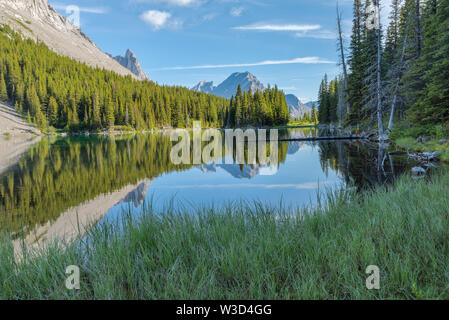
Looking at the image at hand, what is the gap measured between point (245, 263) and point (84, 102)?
86.3 metres

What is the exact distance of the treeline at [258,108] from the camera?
72062 mm

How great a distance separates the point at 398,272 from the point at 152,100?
96439 millimetres

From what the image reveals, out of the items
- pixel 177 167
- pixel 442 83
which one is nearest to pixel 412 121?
pixel 442 83

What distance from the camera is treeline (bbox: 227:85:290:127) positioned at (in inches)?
2837

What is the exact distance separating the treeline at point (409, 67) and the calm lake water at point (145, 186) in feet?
15.7

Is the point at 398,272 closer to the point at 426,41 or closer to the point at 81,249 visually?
the point at 81,249

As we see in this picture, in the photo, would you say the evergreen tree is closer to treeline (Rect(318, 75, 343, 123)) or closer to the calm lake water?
the calm lake water

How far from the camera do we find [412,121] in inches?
740

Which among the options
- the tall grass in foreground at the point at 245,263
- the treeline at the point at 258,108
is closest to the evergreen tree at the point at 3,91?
the treeline at the point at 258,108

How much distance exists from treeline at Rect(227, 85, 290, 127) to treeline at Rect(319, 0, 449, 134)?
33973 mm

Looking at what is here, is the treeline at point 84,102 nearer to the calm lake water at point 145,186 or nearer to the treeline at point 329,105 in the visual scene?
the treeline at point 329,105

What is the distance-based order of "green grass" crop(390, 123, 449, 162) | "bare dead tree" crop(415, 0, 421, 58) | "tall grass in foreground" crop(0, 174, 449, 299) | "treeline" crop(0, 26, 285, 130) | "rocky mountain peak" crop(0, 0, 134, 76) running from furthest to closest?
"rocky mountain peak" crop(0, 0, 134, 76)
"treeline" crop(0, 26, 285, 130)
"bare dead tree" crop(415, 0, 421, 58)
"green grass" crop(390, 123, 449, 162)
"tall grass in foreground" crop(0, 174, 449, 299)

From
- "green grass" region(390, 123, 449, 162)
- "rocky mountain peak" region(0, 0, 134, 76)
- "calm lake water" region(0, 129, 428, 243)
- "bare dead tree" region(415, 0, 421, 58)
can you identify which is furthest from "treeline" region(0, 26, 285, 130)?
"calm lake water" region(0, 129, 428, 243)

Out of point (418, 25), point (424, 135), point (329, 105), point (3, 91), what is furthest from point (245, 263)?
point (3, 91)
